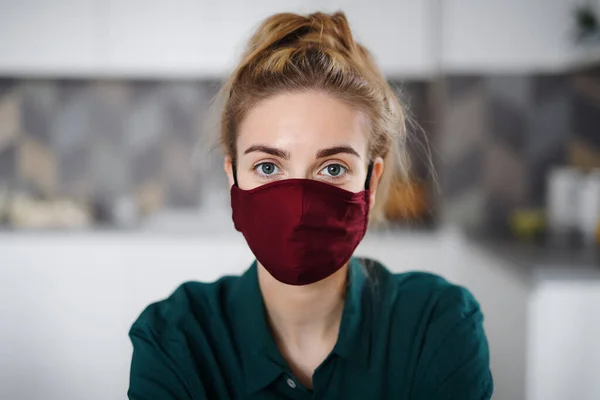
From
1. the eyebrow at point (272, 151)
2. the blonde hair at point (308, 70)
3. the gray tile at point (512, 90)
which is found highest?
the gray tile at point (512, 90)

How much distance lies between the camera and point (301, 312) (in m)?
1.07

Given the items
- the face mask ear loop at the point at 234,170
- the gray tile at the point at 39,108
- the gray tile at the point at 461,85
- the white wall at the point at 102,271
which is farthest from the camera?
the gray tile at the point at 39,108

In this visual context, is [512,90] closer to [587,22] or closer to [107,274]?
[587,22]

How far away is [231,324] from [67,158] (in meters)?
2.47

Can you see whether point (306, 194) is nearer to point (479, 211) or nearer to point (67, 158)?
point (479, 211)

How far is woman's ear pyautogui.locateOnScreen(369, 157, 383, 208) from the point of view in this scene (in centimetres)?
106

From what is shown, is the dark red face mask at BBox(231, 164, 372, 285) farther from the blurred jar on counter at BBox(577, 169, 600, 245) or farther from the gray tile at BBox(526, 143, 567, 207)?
the gray tile at BBox(526, 143, 567, 207)

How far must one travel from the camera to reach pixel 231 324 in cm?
107

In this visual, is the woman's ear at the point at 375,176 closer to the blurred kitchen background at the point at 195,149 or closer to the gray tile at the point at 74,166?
the blurred kitchen background at the point at 195,149

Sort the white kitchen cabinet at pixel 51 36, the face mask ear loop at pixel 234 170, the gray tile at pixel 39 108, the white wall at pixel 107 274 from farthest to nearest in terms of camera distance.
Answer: the gray tile at pixel 39 108
the white kitchen cabinet at pixel 51 36
the white wall at pixel 107 274
the face mask ear loop at pixel 234 170

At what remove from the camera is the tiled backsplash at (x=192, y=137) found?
295 cm

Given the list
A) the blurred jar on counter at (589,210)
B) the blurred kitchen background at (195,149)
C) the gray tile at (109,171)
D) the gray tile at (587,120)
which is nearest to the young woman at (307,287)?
the blurred kitchen background at (195,149)

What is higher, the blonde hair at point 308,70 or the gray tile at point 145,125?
the gray tile at point 145,125

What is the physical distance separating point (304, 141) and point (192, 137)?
2413 millimetres
